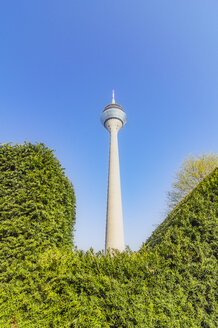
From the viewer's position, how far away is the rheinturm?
27031mm

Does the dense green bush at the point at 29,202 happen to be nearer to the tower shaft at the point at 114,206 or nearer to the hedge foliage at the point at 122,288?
the hedge foliage at the point at 122,288

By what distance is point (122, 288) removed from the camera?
2.66 meters

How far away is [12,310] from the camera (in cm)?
272

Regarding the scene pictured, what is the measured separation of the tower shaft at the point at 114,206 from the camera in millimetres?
26891

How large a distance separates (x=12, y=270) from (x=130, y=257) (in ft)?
7.05

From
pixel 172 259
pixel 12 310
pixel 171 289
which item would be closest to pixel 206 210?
pixel 172 259

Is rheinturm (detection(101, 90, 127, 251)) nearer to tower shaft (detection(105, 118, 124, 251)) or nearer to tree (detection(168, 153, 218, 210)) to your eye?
tower shaft (detection(105, 118, 124, 251))

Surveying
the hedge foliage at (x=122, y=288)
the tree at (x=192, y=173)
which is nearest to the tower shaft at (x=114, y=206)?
the tree at (x=192, y=173)

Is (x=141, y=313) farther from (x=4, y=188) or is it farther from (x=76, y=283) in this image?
(x=4, y=188)

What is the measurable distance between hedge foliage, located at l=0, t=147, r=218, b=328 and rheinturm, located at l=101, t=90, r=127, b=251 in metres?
22.3

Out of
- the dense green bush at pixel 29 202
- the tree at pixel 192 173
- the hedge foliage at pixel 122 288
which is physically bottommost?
the hedge foliage at pixel 122 288

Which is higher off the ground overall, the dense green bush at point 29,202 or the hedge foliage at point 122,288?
the dense green bush at point 29,202

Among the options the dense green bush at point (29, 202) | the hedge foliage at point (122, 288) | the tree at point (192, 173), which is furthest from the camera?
the tree at point (192, 173)

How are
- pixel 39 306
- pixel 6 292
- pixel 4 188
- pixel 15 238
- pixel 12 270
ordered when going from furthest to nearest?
pixel 4 188
pixel 15 238
pixel 12 270
pixel 6 292
pixel 39 306
